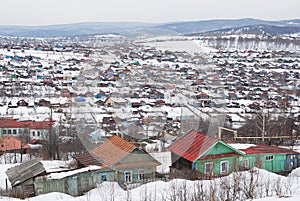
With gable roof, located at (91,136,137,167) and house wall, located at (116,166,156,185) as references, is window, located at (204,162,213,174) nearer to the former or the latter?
house wall, located at (116,166,156,185)

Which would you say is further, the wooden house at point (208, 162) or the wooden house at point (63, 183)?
the wooden house at point (63, 183)

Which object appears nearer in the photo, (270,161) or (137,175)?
(137,175)

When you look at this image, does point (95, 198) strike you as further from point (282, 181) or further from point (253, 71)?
point (253, 71)

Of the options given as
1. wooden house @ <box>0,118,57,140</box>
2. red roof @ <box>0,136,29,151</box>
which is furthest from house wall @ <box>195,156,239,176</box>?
wooden house @ <box>0,118,57,140</box>

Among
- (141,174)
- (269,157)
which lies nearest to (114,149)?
(141,174)

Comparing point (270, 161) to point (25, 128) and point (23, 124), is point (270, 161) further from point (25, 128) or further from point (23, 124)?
point (23, 124)

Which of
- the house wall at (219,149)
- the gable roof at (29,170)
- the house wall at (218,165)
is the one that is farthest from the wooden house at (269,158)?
the gable roof at (29,170)

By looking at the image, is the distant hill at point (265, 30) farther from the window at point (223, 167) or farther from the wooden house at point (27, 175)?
the wooden house at point (27, 175)
